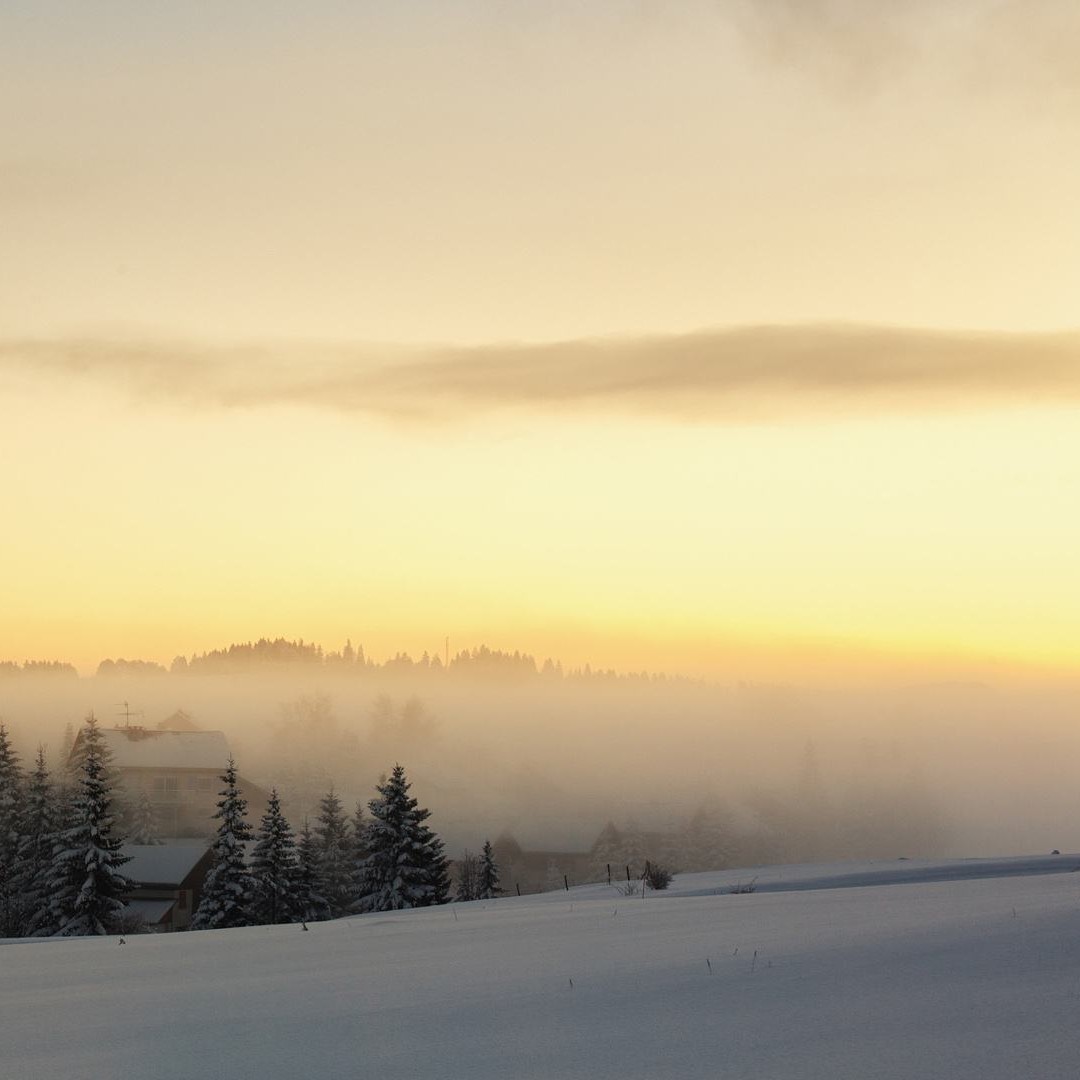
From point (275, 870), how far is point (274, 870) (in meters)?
0.06

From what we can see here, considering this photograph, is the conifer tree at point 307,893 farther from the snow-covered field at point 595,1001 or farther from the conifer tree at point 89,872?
the snow-covered field at point 595,1001

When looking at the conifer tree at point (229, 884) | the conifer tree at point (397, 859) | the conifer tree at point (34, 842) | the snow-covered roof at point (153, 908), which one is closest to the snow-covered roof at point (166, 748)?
the snow-covered roof at point (153, 908)

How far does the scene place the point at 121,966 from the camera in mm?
7609

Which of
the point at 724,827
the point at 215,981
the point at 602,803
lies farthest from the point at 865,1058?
the point at 602,803

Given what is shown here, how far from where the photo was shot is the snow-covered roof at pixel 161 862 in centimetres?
6391

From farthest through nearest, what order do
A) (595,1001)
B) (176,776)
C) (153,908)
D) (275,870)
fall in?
(176,776) → (153,908) → (275,870) → (595,1001)

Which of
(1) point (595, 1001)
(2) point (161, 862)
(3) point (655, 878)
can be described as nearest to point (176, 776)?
(2) point (161, 862)

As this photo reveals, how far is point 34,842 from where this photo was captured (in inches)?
2312

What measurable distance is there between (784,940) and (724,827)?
131190mm

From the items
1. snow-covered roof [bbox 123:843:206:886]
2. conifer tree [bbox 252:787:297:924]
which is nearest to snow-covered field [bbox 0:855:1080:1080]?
conifer tree [bbox 252:787:297:924]

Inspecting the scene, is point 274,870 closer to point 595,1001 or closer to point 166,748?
point 595,1001

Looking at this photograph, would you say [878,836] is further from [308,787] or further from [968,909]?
[968,909]

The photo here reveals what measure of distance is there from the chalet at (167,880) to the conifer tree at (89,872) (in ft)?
52.7

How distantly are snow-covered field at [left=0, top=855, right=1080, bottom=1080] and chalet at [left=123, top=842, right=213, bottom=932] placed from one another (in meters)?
58.6
